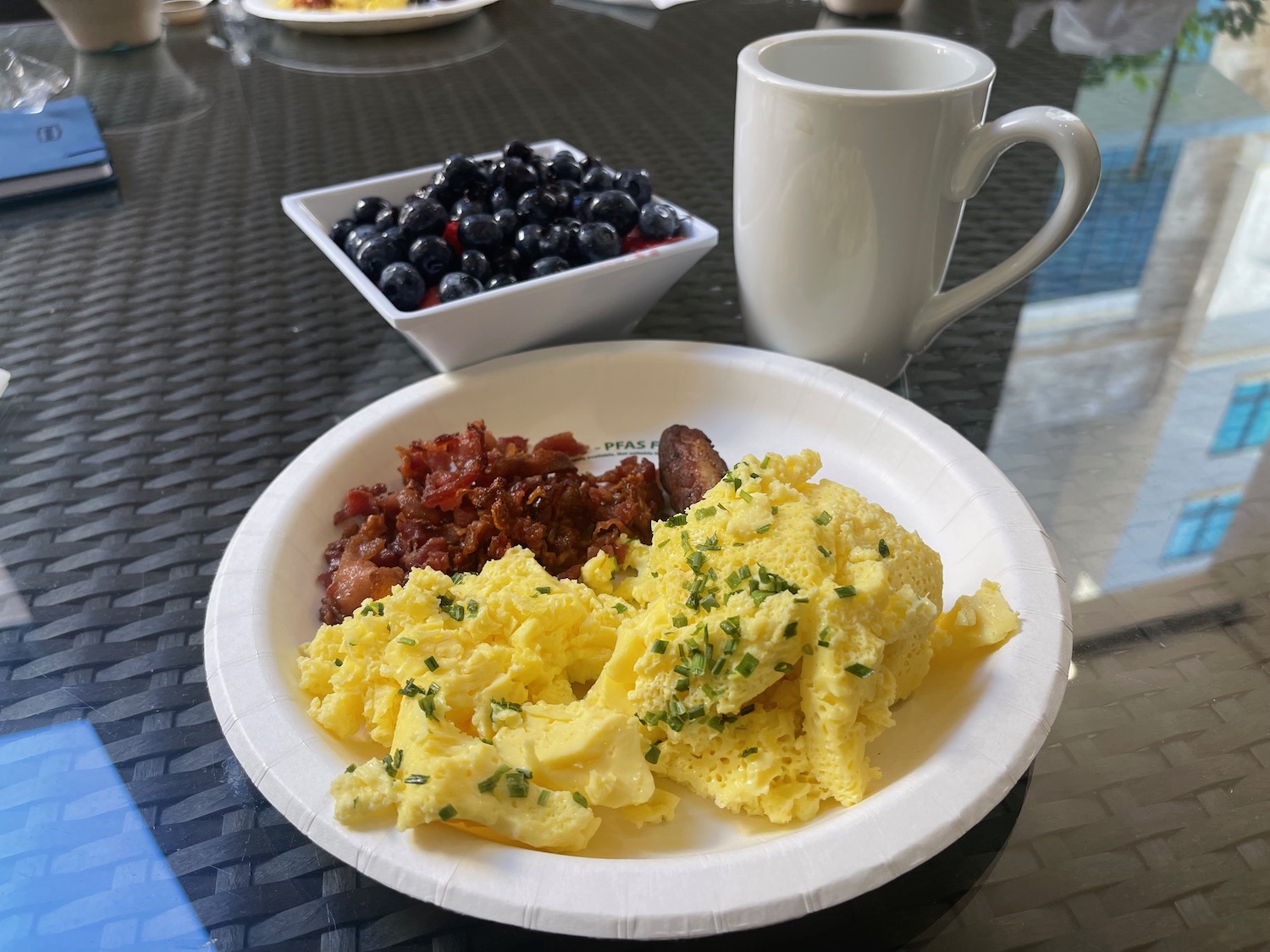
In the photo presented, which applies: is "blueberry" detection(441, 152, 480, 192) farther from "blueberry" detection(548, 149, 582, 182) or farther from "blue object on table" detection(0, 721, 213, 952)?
"blue object on table" detection(0, 721, 213, 952)

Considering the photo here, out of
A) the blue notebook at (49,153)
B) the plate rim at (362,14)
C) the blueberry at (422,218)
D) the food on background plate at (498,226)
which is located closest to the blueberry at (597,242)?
the food on background plate at (498,226)

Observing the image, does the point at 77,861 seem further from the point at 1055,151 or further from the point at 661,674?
the point at 1055,151

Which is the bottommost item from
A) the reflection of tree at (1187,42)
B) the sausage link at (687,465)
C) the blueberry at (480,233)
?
the sausage link at (687,465)

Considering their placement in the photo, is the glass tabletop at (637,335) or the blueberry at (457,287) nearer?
the glass tabletop at (637,335)

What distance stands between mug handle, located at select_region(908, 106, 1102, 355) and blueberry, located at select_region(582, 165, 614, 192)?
0.51m

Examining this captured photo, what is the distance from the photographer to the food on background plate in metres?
1.15

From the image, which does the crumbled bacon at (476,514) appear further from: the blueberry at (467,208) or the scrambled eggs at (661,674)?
the blueberry at (467,208)

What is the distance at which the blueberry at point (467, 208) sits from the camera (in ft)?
4.00

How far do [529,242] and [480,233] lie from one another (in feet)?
0.23

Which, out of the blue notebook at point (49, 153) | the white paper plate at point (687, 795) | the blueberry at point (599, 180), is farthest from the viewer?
the blue notebook at point (49, 153)

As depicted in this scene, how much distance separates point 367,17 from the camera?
6.64 ft

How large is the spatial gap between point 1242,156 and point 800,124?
1.20 meters

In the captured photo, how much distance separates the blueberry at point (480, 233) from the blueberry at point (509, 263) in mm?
13

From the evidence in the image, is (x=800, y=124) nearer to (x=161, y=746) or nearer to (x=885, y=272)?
(x=885, y=272)
